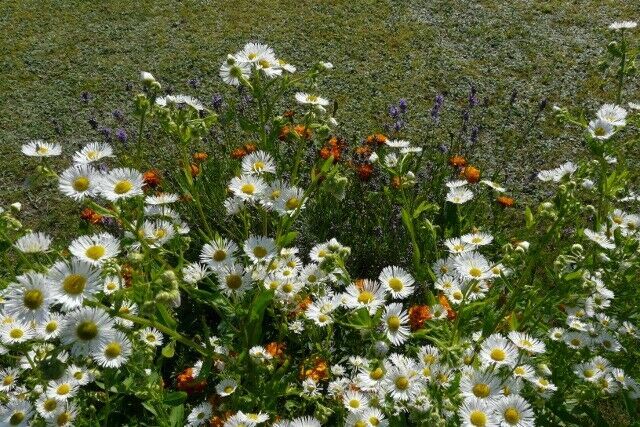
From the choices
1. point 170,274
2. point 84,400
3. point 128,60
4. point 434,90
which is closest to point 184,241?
point 170,274

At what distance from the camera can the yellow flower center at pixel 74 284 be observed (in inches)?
60.3

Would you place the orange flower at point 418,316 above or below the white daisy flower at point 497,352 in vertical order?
below

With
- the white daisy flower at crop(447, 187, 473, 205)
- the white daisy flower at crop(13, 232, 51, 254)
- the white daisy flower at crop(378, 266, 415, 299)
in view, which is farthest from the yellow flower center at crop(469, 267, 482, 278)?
the white daisy flower at crop(13, 232, 51, 254)

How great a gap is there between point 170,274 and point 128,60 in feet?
14.9

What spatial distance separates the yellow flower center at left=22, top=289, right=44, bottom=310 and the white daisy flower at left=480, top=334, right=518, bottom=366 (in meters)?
1.14

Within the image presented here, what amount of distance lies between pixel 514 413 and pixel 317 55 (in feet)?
14.3

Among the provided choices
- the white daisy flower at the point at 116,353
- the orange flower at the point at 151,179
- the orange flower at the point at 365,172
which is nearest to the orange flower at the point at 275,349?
the white daisy flower at the point at 116,353

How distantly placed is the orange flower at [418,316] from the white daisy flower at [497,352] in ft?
1.39

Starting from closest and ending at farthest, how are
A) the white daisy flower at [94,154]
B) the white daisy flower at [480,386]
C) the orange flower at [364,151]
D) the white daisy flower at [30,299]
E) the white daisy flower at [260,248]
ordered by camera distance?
the white daisy flower at [30,299] → the white daisy flower at [480,386] → the white daisy flower at [94,154] → the white daisy flower at [260,248] → the orange flower at [364,151]

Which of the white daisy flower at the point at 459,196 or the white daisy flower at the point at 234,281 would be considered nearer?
the white daisy flower at the point at 234,281

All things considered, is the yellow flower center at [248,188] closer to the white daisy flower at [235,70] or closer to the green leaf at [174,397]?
the white daisy flower at [235,70]

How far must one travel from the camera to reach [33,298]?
59.4 inches

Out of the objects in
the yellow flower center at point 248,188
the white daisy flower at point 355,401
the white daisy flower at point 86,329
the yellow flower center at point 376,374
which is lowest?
the white daisy flower at point 355,401

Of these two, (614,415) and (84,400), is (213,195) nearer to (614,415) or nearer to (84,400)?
(84,400)
